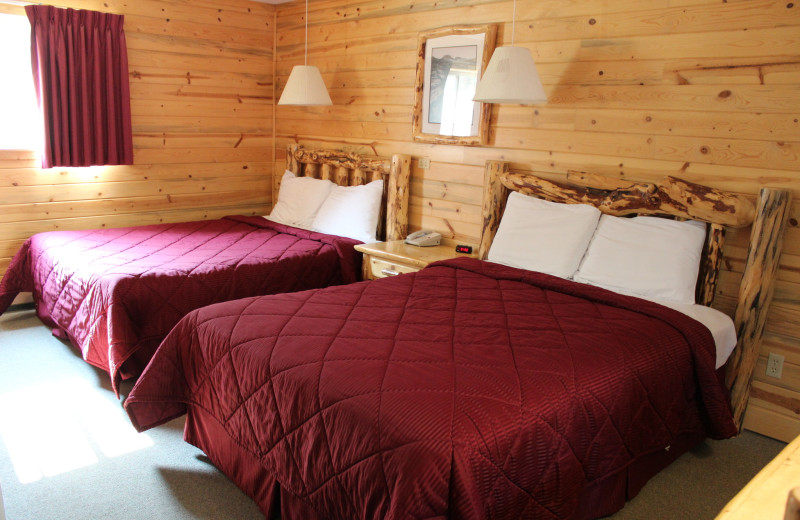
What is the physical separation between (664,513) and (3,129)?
4167 mm

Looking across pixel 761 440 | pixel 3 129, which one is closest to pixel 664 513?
pixel 761 440

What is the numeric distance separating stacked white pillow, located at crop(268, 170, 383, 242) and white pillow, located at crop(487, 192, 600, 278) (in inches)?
41.1

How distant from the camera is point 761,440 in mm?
2803

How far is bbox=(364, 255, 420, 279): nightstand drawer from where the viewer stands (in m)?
3.60

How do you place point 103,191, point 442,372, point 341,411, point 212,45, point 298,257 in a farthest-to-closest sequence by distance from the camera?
point 212,45
point 103,191
point 298,257
point 442,372
point 341,411

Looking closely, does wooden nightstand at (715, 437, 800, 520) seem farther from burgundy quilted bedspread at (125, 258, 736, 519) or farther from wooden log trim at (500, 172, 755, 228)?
wooden log trim at (500, 172, 755, 228)

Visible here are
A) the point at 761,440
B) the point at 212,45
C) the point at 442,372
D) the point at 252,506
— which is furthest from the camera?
the point at 212,45

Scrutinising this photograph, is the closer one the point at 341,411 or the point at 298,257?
the point at 341,411

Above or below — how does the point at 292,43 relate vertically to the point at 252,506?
above

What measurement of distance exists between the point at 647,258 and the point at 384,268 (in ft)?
4.98

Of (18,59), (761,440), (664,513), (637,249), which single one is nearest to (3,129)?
(18,59)

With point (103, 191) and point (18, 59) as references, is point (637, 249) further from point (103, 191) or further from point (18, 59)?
point (18, 59)

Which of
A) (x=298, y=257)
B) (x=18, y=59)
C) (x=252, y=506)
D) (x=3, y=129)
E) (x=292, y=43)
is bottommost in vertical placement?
(x=252, y=506)

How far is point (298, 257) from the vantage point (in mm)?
3666
